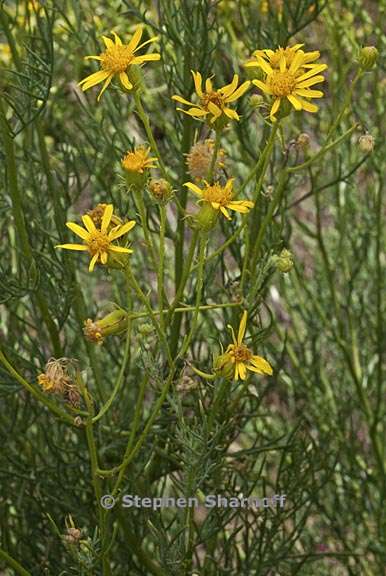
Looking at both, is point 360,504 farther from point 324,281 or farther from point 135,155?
point 135,155

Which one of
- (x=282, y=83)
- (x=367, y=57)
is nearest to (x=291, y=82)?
(x=282, y=83)

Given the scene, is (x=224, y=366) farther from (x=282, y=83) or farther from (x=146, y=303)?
(x=282, y=83)

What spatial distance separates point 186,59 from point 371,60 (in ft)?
1.34

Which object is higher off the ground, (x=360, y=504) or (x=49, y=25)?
(x=49, y=25)

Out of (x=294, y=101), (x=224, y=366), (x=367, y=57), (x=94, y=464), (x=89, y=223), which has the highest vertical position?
(x=367, y=57)

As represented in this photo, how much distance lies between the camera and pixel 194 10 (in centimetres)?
135

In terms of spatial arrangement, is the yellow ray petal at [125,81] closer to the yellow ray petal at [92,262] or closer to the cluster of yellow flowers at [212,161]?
the cluster of yellow flowers at [212,161]

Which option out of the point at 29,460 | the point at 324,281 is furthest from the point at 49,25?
the point at 324,281

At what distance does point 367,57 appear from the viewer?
960 millimetres

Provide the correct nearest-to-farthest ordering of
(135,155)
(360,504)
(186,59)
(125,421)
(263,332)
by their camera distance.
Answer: (135,155) < (263,332) < (186,59) < (125,421) < (360,504)

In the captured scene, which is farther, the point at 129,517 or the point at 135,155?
the point at 129,517

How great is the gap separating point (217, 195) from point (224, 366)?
0.17m

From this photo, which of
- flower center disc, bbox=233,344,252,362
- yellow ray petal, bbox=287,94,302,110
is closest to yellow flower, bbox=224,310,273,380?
flower center disc, bbox=233,344,252,362

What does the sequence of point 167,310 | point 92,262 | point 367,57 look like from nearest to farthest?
1. point 92,262
2. point 367,57
3. point 167,310
